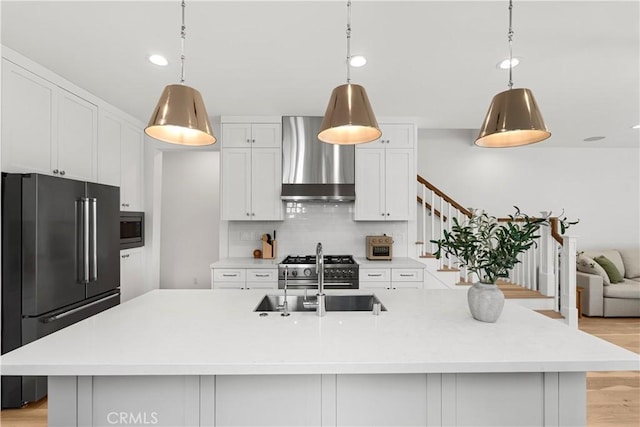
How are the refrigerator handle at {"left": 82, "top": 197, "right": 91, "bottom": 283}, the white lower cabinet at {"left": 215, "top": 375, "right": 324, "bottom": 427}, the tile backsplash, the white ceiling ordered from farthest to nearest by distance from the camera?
the tile backsplash, the refrigerator handle at {"left": 82, "top": 197, "right": 91, "bottom": 283}, the white ceiling, the white lower cabinet at {"left": 215, "top": 375, "right": 324, "bottom": 427}

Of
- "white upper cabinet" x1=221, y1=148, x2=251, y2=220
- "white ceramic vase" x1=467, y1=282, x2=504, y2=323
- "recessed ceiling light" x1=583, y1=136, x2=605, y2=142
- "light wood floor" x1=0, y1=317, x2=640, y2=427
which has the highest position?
"recessed ceiling light" x1=583, y1=136, x2=605, y2=142

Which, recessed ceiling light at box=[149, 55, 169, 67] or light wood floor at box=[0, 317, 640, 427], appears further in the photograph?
recessed ceiling light at box=[149, 55, 169, 67]

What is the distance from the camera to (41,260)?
7.84ft

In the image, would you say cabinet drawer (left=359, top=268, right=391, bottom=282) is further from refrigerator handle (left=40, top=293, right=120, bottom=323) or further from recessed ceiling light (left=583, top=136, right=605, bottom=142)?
recessed ceiling light (left=583, top=136, right=605, bottom=142)

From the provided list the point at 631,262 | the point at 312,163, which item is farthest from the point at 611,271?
the point at 312,163

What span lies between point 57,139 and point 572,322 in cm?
560

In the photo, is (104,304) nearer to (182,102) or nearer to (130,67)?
(130,67)

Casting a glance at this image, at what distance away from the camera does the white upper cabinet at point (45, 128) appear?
2.47 meters

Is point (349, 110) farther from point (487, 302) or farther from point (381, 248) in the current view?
point (381, 248)

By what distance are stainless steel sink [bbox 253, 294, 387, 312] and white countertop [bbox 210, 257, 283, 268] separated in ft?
4.90

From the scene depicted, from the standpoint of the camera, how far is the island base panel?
4.04 ft

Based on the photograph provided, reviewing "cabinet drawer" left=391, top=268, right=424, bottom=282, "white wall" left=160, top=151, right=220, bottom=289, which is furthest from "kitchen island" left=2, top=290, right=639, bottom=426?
"white wall" left=160, top=151, right=220, bottom=289

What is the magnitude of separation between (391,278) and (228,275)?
1.78 metres

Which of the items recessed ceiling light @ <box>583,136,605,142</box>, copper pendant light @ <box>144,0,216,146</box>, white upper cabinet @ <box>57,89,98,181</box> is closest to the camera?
copper pendant light @ <box>144,0,216,146</box>
